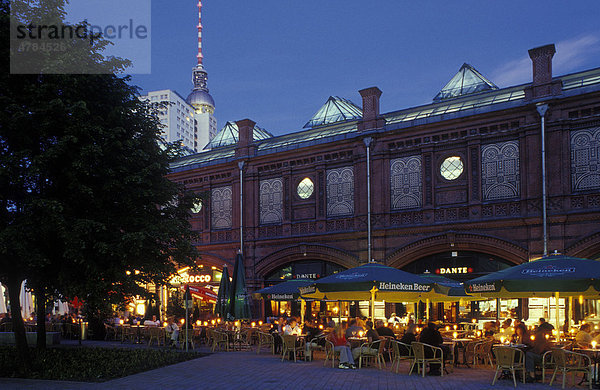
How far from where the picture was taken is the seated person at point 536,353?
41.7 feet

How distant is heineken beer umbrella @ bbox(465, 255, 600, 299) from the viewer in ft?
40.3

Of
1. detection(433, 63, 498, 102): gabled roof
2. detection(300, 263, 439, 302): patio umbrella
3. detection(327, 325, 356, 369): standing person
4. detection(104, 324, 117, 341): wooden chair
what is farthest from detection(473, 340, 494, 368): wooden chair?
detection(104, 324, 117, 341): wooden chair

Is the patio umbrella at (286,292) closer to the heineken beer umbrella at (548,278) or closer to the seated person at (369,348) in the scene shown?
the seated person at (369,348)

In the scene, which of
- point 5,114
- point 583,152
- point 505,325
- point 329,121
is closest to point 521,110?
point 583,152

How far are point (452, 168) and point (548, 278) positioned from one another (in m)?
12.4

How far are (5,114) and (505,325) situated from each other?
15856mm

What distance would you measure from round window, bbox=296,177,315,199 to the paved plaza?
14.0 meters

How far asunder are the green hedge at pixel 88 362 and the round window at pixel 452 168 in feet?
44.4

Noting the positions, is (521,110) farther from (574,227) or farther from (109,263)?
(109,263)

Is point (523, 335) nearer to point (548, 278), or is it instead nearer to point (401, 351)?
point (548, 278)

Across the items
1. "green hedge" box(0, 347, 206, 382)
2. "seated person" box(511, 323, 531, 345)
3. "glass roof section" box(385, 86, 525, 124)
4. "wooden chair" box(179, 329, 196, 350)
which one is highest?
"glass roof section" box(385, 86, 525, 124)

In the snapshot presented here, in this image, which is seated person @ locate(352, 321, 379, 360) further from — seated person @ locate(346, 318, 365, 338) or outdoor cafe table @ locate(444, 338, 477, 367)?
outdoor cafe table @ locate(444, 338, 477, 367)

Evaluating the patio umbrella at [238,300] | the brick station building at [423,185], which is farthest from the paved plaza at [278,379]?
the brick station building at [423,185]

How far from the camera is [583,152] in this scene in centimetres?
2161
